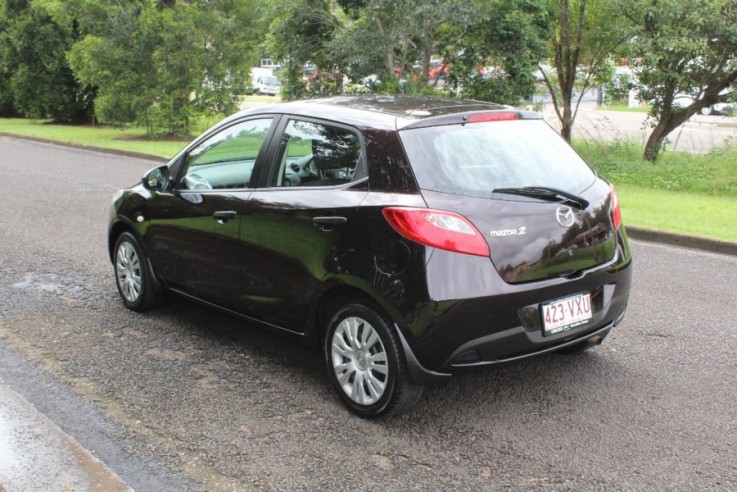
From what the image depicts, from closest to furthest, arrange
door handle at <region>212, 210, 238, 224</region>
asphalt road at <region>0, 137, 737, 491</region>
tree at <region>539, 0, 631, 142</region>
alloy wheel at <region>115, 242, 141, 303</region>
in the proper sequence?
asphalt road at <region>0, 137, 737, 491</region> < door handle at <region>212, 210, 238, 224</region> < alloy wheel at <region>115, 242, 141, 303</region> < tree at <region>539, 0, 631, 142</region>

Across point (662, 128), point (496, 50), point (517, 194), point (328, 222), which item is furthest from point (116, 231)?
point (496, 50)

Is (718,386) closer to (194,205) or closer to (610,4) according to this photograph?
(194,205)

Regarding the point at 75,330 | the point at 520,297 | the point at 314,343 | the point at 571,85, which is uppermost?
the point at 571,85

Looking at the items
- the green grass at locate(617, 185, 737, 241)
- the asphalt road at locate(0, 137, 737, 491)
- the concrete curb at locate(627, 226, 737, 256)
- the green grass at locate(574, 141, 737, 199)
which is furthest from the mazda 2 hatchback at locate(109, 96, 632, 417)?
the green grass at locate(574, 141, 737, 199)

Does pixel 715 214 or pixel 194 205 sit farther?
pixel 715 214

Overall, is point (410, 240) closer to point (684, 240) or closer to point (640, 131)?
point (684, 240)

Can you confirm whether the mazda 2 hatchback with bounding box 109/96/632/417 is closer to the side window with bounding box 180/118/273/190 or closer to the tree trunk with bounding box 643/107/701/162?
the side window with bounding box 180/118/273/190

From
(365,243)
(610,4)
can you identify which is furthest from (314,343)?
(610,4)

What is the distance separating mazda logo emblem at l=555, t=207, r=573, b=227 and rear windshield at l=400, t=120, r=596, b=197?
18 cm

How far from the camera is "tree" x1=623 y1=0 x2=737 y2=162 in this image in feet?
40.9

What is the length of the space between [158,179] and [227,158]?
23.1 inches

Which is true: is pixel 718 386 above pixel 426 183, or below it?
below

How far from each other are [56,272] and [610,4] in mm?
10825

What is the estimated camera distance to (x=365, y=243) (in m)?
3.77
